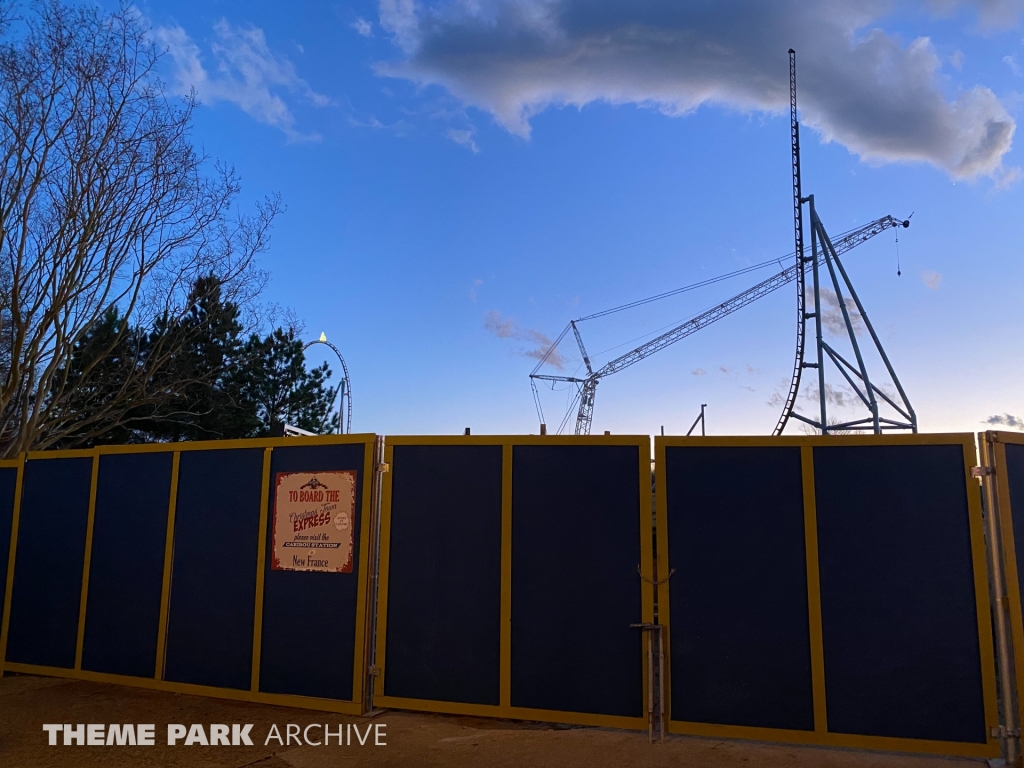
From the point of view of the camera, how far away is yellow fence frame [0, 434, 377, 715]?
766cm

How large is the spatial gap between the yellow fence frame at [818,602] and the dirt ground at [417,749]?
10 cm

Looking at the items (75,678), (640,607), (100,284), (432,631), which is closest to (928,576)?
(640,607)

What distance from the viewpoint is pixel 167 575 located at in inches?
347

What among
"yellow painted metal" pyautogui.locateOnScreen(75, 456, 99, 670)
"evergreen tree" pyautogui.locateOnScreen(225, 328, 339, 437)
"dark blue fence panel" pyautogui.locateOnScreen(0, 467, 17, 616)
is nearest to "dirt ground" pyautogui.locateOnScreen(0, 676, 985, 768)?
"yellow painted metal" pyautogui.locateOnScreen(75, 456, 99, 670)

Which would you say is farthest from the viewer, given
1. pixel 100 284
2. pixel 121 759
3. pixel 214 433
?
pixel 214 433

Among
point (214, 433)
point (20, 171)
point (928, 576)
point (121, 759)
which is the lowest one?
point (121, 759)

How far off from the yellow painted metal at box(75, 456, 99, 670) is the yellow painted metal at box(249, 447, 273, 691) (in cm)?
273

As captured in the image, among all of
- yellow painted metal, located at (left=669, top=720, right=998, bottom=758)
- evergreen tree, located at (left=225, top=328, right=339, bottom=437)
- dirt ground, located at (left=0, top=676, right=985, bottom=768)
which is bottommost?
dirt ground, located at (left=0, top=676, right=985, bottom=768)

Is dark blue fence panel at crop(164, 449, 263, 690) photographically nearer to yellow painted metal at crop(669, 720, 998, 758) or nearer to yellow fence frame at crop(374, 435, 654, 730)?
yellow fence frame at crop(374, 435, 654, 730)

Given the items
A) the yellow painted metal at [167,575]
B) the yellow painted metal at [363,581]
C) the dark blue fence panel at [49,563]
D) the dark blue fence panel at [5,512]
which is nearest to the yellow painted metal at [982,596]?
the yellow painted metal at [363,581]

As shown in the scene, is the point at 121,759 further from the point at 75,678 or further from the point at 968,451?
the point at 968,451

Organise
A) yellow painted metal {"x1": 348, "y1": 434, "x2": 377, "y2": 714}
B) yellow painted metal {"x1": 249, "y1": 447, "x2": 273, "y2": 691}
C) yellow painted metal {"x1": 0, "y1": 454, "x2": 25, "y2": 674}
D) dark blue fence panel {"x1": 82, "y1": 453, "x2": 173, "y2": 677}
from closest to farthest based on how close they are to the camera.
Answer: yellow painted metal {"x1": 348, "y1": 434, "x2": 377, "y2": 714}, yellow painted metal {"x1": 249, "y1": 447, "x2": 273, "y2": 691}, dark blue fence panel {"x1": 82, "y1": 453, "x2": 173, "y2": 677}, yellow painted metal {"x1": 0, "y1": 454, "x2": 25, "y2": 674}

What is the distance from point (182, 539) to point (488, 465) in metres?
3.88

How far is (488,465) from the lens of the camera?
305 inches
